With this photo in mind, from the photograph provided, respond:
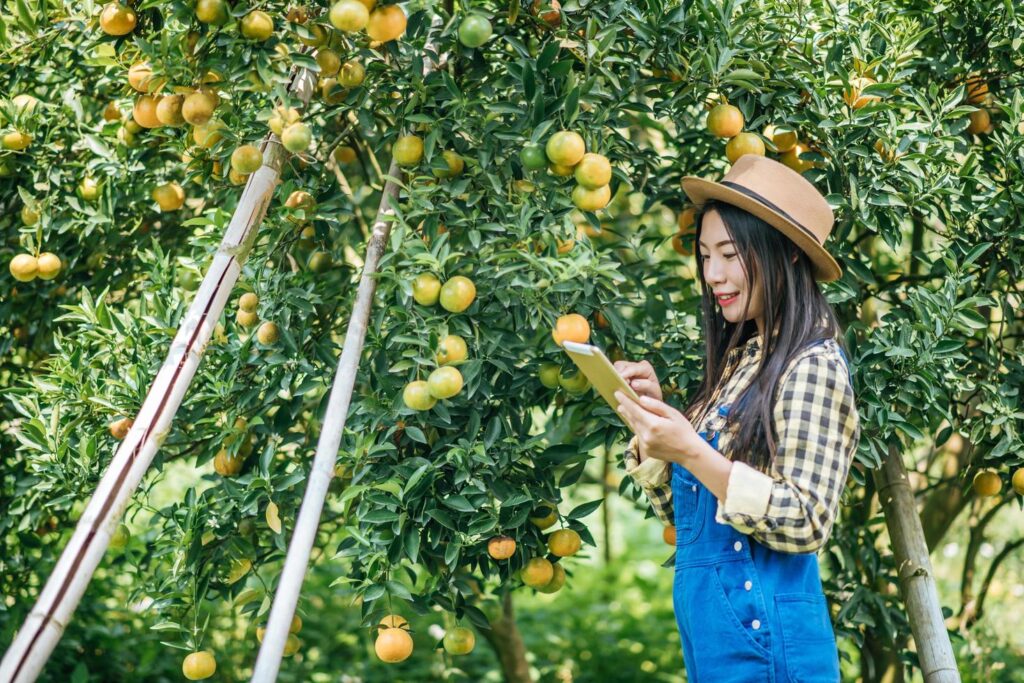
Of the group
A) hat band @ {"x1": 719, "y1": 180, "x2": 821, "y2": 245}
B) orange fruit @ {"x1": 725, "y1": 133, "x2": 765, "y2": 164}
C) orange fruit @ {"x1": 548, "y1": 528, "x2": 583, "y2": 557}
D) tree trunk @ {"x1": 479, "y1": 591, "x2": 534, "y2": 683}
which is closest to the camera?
hat band @ {"x1": 719, "y1": 180, "x2": 821, "y2": 245}

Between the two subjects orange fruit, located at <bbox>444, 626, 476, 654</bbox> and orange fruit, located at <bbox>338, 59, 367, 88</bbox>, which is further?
orange fruit, located at <bbox>444, 626, 476, 654</bbox>

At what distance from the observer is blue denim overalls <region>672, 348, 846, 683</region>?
5.24 ft

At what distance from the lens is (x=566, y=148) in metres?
1.88

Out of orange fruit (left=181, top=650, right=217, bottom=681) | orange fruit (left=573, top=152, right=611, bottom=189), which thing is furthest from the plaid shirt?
orange fruit (left=181, top=650, right=217, bottom=681)

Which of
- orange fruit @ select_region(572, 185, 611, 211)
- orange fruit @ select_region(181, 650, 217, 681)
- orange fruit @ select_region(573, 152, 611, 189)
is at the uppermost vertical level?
orange fruit @ select_region(573, 152, 611, 189)

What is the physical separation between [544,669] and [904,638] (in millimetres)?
1723

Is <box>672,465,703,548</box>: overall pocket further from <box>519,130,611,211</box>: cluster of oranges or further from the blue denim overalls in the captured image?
<box>519,130,611,211</box>: cluster of oranges

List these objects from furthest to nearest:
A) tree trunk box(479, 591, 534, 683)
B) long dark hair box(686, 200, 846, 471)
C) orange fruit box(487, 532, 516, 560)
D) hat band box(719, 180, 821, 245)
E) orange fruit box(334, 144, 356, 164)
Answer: tree trunk box(479, 591, 534, 683) < orange fruit box(334, 144, 356, 164) < orange fruit box(487, 532, 516, 560) < hat band box(719, 180, 821, 245) < long dark hair box(686, 200, 846, 471)

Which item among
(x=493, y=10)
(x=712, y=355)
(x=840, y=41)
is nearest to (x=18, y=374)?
(x=493, y=10)

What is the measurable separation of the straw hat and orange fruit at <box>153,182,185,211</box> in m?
1.26

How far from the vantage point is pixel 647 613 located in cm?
470

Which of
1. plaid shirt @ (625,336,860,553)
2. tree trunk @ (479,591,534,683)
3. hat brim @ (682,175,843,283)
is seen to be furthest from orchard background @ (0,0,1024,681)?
tree trunk @ (479,591,534,683)

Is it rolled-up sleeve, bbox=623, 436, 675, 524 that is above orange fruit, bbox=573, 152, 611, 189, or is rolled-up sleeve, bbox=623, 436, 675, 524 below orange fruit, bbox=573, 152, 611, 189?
below

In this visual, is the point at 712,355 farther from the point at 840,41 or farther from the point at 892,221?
the point at 840,41
